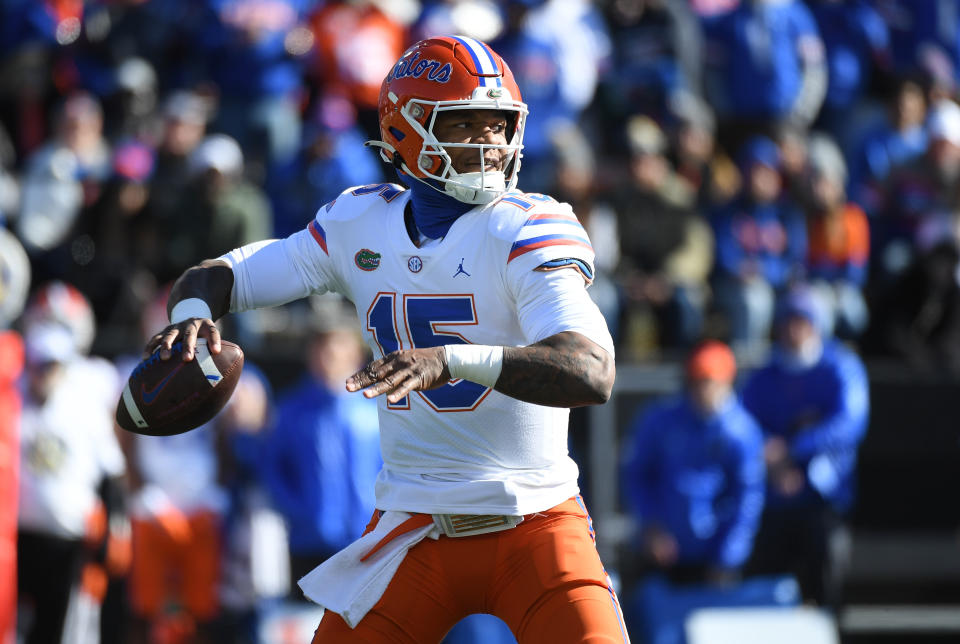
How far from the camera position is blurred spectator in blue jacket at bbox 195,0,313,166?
9.12 metres

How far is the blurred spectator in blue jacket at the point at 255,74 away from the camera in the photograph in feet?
29.9

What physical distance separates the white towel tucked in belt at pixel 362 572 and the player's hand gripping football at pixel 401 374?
60 cm

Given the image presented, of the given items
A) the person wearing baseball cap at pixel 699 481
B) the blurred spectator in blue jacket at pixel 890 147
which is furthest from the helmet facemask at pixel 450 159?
the blurred spectator in blue jacket at pixel 890 147

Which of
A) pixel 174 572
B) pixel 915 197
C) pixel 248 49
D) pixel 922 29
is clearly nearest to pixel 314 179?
pixel 248 49

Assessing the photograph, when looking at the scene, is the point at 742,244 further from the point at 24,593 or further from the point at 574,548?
the point at 574,548

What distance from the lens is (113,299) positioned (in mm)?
8008

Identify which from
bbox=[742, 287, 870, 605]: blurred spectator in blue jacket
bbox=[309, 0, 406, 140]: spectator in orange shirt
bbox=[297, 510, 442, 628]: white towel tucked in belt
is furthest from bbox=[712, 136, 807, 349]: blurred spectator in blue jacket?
bbox=[297, 510, 442, 628]: white towel tucked in belt

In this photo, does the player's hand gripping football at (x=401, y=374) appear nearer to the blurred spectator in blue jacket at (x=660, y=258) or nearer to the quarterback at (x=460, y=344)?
the quarterback at (x=460, y=344)

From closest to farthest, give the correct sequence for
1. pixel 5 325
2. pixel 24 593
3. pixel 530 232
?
pixel 530 232
pixel 24 593
pixel 5 325

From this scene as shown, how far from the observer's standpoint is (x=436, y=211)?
141 inches

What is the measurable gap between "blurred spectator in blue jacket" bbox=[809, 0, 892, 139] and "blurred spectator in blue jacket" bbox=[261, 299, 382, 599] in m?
4.39

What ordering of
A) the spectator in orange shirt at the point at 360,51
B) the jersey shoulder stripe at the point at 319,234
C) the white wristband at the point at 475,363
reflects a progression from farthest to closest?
the spectator in orange shirt at the point at 360,51 → the jersey shoulder stripe at the point at 319,234 → the white wristband at the point at 475,363

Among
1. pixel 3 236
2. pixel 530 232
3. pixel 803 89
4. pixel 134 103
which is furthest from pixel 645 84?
pixel 530 232

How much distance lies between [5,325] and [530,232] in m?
4.93
